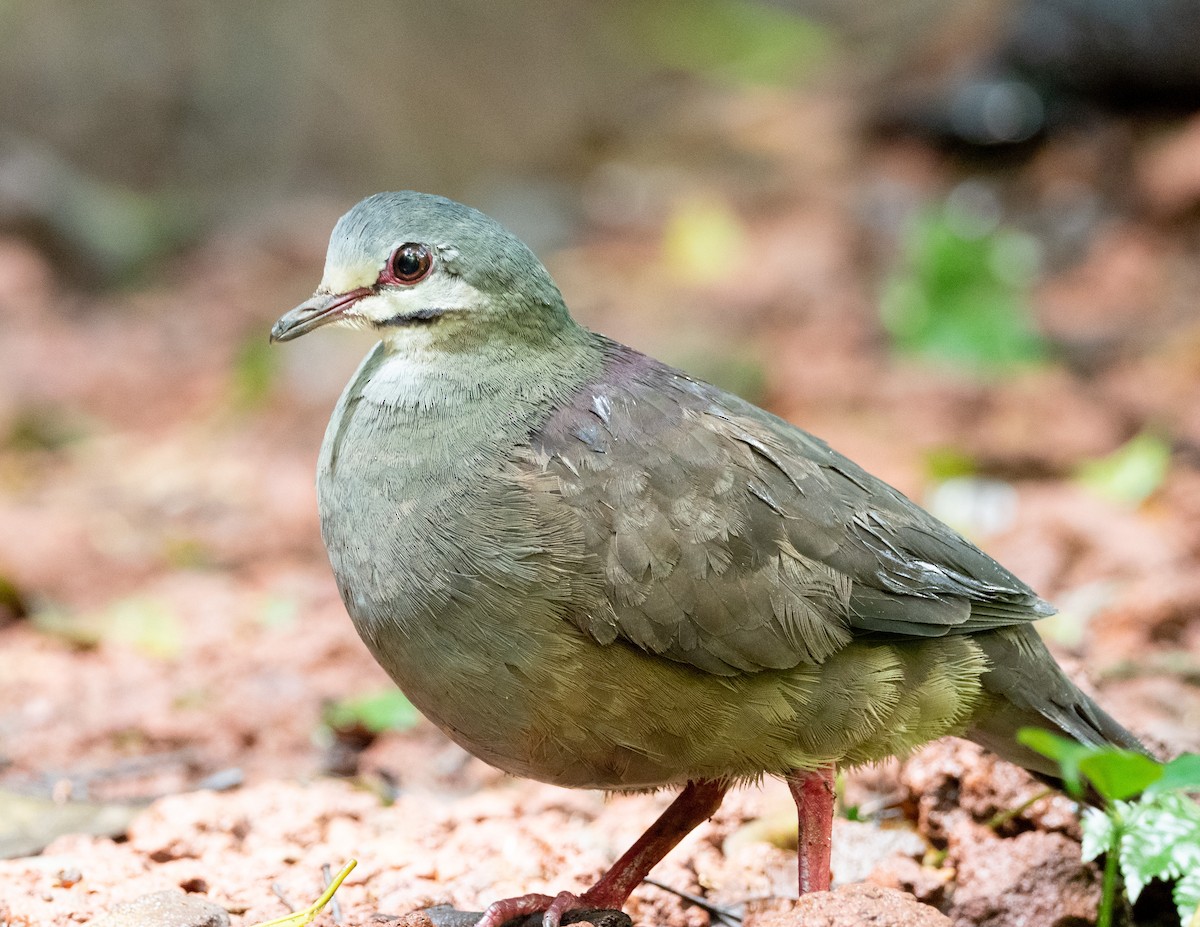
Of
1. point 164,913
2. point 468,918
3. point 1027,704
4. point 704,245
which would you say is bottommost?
point 164,913

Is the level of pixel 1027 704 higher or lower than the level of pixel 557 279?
lower

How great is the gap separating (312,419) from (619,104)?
7787 mm

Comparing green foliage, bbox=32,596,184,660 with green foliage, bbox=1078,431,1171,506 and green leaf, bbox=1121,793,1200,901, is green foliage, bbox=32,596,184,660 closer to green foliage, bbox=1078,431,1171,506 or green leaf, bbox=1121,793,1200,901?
green leaf, bbox=1121,793,1200,901

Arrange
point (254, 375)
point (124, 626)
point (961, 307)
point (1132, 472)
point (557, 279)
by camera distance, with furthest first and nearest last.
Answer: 1. point (557, 279)
2. point (254, 375)
3. point (961, 307)
4. point (1132, 472)
5. point (124, 626)

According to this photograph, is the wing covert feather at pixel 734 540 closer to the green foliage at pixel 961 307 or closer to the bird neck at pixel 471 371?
the bird neck at pixel 471 371

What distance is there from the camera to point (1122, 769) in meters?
2.77

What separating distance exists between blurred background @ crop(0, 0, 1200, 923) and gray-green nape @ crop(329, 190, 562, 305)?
1.88 meters

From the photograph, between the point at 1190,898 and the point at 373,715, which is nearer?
the point at 1190,898

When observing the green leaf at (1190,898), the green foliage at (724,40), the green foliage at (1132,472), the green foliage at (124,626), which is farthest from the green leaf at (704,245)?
the green leaf at (1190,898)

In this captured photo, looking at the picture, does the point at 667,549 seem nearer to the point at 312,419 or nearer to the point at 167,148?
the point at 312,419

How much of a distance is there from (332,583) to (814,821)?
11.3ft

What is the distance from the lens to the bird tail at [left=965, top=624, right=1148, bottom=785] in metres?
3.65

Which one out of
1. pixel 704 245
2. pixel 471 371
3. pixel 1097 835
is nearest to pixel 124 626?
pixel 471 371

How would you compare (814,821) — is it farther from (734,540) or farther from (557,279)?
(557,279)
